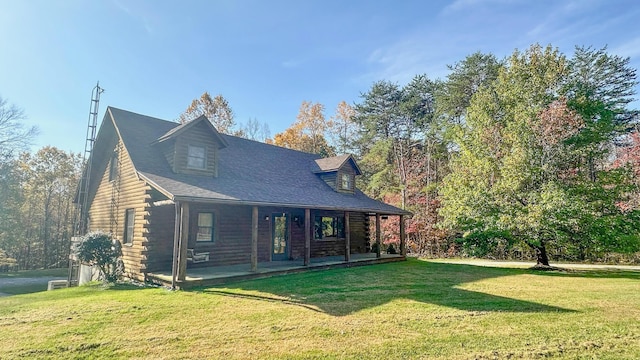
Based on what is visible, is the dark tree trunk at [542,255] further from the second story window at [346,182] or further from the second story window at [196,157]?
the second story window at [196,157]

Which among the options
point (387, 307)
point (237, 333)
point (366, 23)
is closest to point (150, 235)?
point (237, 333)

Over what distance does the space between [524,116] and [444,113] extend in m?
11.5

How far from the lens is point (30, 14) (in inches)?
428

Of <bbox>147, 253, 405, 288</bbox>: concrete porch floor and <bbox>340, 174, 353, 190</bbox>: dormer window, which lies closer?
<bbox>147, 253, 405, 288</bbox>: concrete porch floor

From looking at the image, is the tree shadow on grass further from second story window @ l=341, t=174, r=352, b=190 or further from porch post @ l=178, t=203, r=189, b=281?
second story window @ l=341, t=174, r=352, b=190

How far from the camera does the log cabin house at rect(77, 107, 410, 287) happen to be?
10445 millimetres

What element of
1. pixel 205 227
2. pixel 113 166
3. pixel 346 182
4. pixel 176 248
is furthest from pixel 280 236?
pixel 113 166

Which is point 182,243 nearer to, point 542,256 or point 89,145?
point 89,145

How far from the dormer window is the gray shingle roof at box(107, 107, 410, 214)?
0.56 meters

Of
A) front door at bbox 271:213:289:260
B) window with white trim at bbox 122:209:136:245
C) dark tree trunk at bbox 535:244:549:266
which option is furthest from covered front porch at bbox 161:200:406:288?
dark tree trunk at bbox 535:244:549:266

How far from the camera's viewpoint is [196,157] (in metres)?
12.1

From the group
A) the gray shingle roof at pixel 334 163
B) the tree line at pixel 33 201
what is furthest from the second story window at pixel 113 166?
the tree line at pixel 33 201

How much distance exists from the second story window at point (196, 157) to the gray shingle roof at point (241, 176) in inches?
21.0

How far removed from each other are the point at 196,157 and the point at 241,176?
1838 mm
